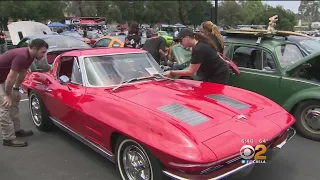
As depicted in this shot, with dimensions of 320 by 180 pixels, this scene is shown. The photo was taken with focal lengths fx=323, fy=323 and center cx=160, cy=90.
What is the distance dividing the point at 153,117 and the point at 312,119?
126 inches

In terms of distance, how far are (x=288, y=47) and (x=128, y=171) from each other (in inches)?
159

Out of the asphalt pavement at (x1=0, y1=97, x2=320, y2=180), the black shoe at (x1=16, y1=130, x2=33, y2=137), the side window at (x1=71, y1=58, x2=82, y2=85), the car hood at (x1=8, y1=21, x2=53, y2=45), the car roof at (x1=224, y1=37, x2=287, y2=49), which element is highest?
the car hood at (x1=8, y1=21, x2=53, y2=45)

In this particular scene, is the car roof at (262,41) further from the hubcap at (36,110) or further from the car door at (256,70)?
the hubcap at (36,110)

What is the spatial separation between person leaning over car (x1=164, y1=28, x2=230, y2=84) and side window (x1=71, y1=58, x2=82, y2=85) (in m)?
1.24

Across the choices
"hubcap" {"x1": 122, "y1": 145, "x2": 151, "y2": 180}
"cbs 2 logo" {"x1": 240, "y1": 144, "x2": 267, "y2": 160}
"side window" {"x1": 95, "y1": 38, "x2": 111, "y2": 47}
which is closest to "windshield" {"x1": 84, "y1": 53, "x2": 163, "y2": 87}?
"hubcap" {"x1": 122, "y1": 145, "x2": 151, "y2": 180}

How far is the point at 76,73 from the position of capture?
14.9 feet

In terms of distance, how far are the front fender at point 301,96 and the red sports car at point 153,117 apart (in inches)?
56.6

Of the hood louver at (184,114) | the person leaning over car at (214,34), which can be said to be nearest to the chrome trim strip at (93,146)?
the hood louver at (184,114)

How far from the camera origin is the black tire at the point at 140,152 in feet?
9.75

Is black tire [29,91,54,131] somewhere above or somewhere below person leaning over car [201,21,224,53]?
below

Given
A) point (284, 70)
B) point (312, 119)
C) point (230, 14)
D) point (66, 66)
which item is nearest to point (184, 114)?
point (66, 66)

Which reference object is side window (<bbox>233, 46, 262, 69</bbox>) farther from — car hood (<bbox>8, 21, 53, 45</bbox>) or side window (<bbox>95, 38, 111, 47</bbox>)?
car hood (<bbox>8, 21, 53, 45</bbox>)

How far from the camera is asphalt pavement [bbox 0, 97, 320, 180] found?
12.6 feet

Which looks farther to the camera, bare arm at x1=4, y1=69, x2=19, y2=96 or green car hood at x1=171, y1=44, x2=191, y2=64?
green car hood at x1=171, y1=44, x2=191, y2=64
